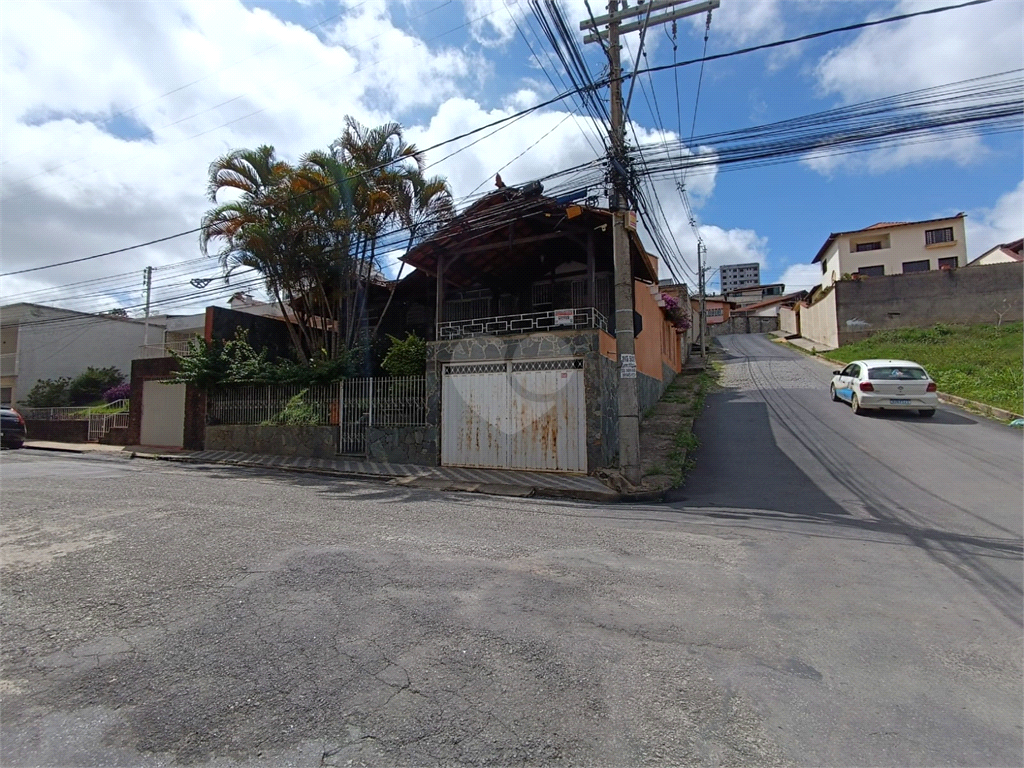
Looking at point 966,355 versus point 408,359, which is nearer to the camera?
point 408,359

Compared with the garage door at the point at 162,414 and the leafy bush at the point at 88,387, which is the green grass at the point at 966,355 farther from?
the leafy bush at the point at 88,387

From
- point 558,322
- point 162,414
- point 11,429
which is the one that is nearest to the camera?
point 558,322

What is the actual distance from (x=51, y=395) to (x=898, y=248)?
168ft

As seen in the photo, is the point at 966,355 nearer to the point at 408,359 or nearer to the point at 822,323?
the point at 822,323

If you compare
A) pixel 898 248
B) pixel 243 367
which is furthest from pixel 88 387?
pixel 898 248

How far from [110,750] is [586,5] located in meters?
10.6

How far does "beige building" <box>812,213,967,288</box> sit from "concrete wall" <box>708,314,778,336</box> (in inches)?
465

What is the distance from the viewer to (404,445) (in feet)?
41.2

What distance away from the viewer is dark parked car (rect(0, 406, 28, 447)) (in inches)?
677

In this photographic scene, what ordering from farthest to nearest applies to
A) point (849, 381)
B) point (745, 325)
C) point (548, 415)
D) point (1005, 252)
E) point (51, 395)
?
1. point (745, 325)
2. point (1005, 252)
3. point (51, 395)
4. point (849, 381)
5. point (548, 415)

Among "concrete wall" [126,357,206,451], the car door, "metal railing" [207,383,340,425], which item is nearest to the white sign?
"metal railing" [207,383,340,425]

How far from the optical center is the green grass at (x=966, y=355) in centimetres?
1429

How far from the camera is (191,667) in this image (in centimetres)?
A: 290

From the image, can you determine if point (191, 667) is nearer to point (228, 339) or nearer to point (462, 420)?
point (462, 420)
